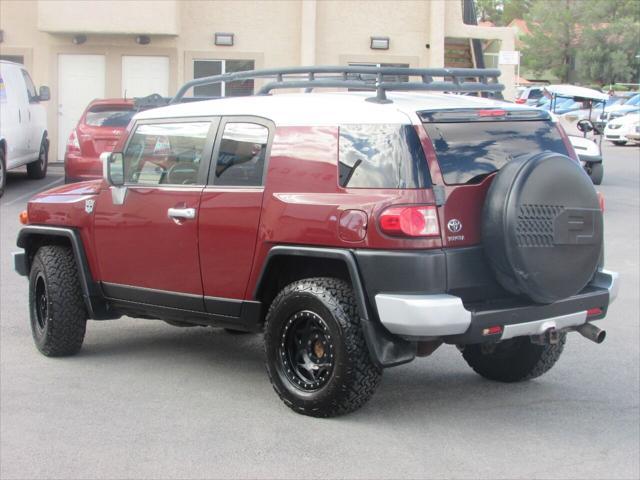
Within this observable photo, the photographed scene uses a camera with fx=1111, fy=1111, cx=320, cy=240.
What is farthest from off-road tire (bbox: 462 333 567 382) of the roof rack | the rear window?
the rear window

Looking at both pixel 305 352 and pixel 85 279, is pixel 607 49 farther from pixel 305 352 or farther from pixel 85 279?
pixel 305 352

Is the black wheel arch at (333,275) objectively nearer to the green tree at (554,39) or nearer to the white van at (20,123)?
the white van at (20,123)

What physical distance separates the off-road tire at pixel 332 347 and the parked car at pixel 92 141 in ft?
35.4

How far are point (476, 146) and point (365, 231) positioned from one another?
77 cm

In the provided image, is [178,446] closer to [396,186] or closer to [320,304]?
[320,304]

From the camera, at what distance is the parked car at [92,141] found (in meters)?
16.6

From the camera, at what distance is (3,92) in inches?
709

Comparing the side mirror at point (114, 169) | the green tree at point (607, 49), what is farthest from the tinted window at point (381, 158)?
the green tree at point (607, 49)

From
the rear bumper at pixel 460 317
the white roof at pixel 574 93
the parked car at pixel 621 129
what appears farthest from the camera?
the parked car at pixel 621 129

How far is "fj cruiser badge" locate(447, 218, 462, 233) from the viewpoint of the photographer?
18.8 feet

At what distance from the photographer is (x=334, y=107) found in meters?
6.13

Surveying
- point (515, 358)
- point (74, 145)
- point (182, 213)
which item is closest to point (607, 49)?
point (74, 145)

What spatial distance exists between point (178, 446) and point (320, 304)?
1.05m

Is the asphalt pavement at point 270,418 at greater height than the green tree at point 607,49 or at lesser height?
lesser
